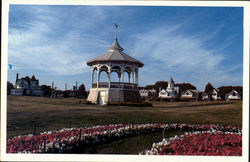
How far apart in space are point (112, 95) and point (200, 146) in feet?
26.2

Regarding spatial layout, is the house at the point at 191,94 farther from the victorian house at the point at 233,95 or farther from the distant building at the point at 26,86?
the distant building at the point at 26,86

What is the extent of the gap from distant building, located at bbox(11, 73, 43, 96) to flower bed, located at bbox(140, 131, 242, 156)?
21.0ft

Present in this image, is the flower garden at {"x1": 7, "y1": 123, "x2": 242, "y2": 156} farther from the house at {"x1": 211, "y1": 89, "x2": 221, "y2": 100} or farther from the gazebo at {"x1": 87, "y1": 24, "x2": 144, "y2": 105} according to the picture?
the gazebo at {"x1": 87, "y1": 24, "x2": 144, "y2": 105}

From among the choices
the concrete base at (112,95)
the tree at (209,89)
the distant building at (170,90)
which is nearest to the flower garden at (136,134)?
the tree at (209,89)

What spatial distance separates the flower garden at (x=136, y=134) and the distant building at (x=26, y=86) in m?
2.54

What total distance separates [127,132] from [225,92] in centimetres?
515

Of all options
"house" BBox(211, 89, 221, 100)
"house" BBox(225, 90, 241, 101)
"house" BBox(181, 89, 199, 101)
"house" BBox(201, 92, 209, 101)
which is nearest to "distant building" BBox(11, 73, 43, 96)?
"house" BBox(181, 89, 199, 101)

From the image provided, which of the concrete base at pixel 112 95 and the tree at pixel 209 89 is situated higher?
the tree at pixel 209 89

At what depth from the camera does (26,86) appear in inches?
379

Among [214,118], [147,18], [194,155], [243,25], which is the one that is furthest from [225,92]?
[147,18]

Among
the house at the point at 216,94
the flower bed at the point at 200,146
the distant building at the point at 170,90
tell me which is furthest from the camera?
the distant building at the point at 170,90

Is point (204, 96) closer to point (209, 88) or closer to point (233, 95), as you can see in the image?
point (209, 88)

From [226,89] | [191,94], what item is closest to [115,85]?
[191,94]

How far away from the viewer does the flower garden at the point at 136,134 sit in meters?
6.56
